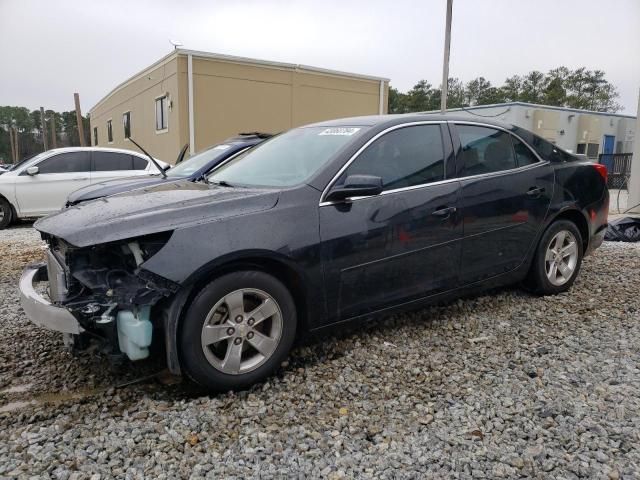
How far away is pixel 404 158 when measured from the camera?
11.7 ft

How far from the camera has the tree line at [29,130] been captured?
69.6 m

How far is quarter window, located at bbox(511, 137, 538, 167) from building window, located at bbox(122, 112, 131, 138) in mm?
21520

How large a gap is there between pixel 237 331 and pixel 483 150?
2.46 metres

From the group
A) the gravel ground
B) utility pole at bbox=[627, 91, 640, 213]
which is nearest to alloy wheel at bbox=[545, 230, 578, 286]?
the gravel ground

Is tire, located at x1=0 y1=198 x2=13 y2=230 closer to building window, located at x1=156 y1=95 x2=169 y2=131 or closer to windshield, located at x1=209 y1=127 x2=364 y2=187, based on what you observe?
windshield, located at x1=209 y1=127 x2=364 y2=187

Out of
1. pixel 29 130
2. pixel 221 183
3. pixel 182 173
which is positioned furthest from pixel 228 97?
pixel 29 130

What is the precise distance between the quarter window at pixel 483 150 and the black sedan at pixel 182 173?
9.23ft

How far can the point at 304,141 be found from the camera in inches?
149

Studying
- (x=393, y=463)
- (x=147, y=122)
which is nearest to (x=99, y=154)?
(x=393, y=463)

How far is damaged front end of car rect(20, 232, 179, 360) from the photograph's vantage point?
8.56 ft

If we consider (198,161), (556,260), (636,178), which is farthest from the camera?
(636,178)

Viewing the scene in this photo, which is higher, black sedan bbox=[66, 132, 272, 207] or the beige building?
the beige building

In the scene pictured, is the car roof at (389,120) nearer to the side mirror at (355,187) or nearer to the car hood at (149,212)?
the side mirror at (355,187)

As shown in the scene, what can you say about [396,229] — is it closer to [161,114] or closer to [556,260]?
[556,260]
